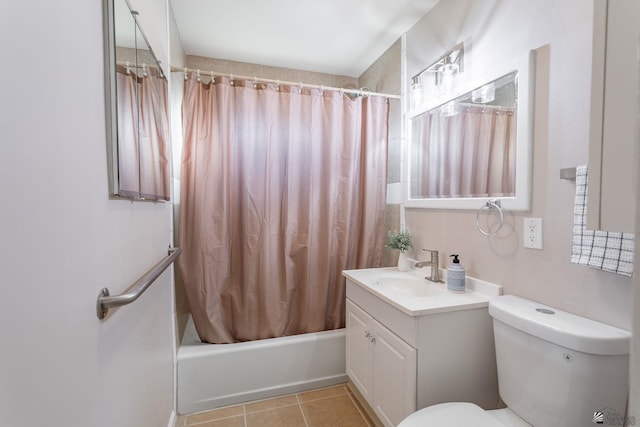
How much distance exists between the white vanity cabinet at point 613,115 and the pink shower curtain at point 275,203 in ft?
5.03

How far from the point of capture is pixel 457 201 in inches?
61.2

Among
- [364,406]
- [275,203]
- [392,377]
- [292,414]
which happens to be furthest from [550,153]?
[292,414]

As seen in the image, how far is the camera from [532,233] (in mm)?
1170

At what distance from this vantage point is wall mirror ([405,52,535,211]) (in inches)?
47.4

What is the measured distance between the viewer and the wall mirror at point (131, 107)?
0.81 meters

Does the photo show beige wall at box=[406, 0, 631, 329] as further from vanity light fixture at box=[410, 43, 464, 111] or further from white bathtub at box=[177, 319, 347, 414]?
white bathtub at box=[177, 319, 347, 414]

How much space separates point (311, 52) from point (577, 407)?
2480 mm

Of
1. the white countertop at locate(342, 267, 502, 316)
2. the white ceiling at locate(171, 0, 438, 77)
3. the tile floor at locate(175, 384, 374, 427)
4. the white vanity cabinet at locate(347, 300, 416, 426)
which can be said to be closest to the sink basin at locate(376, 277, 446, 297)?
the white countertop at locate(342, 267, 502, 316)

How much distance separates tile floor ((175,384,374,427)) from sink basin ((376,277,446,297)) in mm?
804

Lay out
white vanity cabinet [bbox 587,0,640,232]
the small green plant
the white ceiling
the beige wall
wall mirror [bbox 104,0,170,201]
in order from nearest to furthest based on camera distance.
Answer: white vanity cabinet [bbox 587,0,640,232] → wall mirror [bbox 104,0,170,201] → the beige wall → the white ceiling → the small green plant

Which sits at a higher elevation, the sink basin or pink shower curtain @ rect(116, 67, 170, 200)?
pink shower curtain @ rect(116, 67, 170, 200)

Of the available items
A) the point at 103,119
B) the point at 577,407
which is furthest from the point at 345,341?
the point at 103,119

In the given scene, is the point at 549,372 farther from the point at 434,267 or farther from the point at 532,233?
the point at 434,267

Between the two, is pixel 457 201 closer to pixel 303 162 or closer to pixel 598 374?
pixel 598 374
